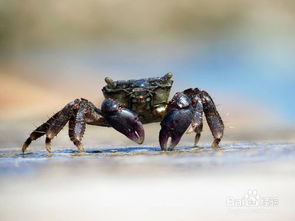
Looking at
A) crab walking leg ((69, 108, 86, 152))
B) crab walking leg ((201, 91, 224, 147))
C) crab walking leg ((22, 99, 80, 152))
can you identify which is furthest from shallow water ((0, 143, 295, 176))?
crab walking leg ((201, 91, 224, 147))

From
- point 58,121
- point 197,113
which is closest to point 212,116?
point 197,113

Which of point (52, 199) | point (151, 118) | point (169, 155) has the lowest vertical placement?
point (52, 199)

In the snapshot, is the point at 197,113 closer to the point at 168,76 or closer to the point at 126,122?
the point at 168,76

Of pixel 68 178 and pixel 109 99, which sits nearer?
pixel 68 178

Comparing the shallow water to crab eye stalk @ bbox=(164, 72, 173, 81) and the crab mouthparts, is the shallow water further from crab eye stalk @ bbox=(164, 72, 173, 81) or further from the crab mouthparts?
crab eye stalk @ bbox=(164, 72, 173, 81)

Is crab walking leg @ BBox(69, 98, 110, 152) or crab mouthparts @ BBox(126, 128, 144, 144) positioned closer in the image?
crab mouthparts @ BBox(126, 128, 144, 144)

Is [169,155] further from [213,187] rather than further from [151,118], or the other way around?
[213,187]

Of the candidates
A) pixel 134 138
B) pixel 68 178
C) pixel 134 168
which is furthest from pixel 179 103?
pixel 68 178
